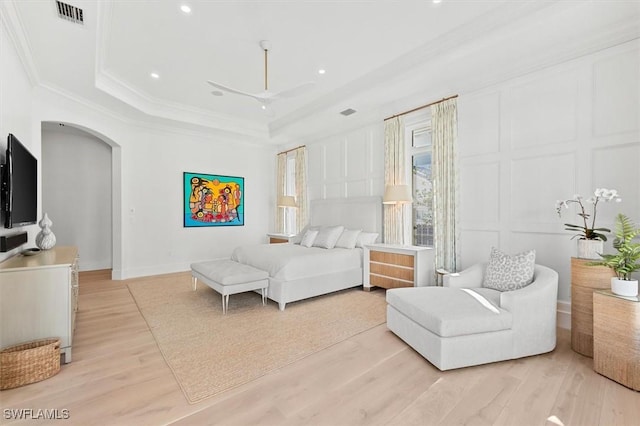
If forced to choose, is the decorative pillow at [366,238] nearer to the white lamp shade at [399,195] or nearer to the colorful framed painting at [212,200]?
the white lamp shade at [399,195]

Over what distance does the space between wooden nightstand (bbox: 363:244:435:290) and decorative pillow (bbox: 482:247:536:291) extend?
0.98 m

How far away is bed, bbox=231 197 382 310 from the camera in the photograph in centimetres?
389

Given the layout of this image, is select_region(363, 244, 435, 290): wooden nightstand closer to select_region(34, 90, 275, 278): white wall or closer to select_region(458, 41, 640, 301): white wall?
select_region(458, 41, 640, 301): white wall

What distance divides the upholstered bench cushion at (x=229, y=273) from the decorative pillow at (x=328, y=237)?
1.43 m

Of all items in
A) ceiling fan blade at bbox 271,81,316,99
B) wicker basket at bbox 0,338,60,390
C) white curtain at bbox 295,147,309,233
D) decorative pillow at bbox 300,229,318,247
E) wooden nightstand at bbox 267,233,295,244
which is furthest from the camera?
white curtain at bbox 295,147,309,233

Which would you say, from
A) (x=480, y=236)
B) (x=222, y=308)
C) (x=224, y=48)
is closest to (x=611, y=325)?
(x=480, y=236)

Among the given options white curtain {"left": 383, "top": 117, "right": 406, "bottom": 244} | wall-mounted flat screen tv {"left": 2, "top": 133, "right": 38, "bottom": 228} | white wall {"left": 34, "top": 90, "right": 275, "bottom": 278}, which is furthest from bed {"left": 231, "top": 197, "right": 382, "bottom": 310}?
wall-mounted flat screen tv {"left": 2, "top": 133, "right": 38, "bottom": 228}

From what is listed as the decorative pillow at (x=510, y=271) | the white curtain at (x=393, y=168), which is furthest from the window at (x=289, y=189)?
the decorative pillow at (x=510, y=271)

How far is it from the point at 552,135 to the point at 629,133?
0.62 meters

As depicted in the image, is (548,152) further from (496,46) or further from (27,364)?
(27,364)

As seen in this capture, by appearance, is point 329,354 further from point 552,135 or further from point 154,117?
point 154,117

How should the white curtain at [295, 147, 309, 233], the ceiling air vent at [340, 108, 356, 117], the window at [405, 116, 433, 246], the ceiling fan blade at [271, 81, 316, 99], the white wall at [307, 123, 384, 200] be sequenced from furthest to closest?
the white curtain at [295, 147, 309, 233]
the white wall at [307, 123, 384, 200]
the ceiling air vent at [340, 108, 356, 117]
the window at [405, 116, 433, 246]
the ceiling fan blade at [271, 81, 316, 99]

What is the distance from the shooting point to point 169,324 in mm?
3322

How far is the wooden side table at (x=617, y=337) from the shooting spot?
6.89 ft
